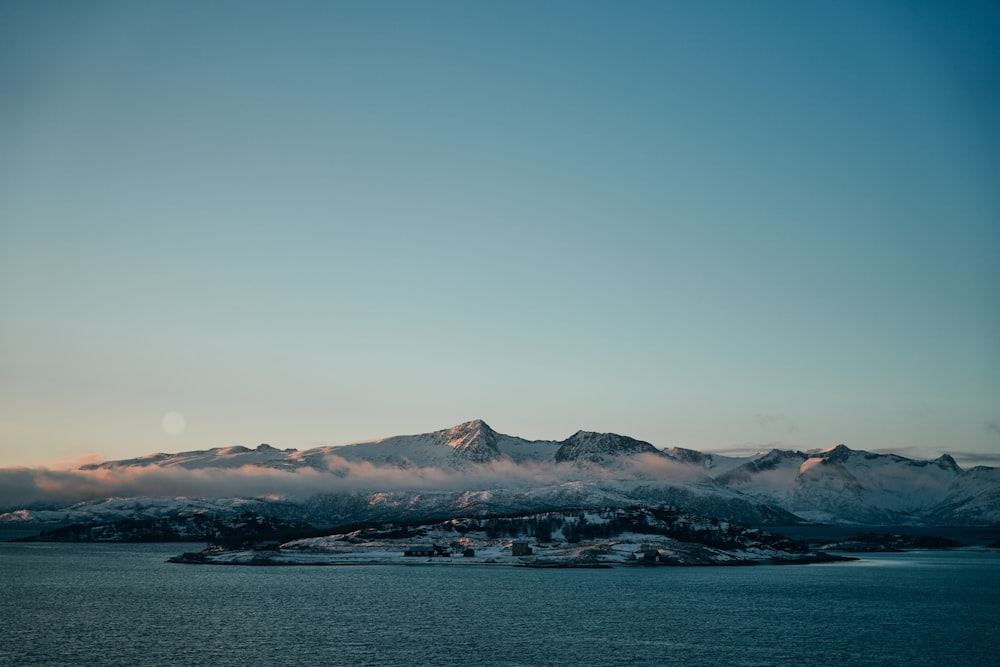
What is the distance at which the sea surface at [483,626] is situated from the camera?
104625mm

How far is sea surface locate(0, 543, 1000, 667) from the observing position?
10462 centimetres

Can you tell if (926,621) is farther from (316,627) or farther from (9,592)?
(9,592)

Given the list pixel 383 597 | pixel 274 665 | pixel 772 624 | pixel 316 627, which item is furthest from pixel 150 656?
pixel 772 624

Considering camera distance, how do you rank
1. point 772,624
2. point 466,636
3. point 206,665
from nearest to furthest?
1. point 206,665
2. point 466,636
3. point 772,624

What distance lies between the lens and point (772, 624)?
136m

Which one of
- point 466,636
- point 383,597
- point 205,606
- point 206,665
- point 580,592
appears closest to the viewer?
point 206,665

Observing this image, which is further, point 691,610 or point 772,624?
point 691,610

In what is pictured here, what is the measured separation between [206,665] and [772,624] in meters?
83.1

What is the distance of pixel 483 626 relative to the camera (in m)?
128

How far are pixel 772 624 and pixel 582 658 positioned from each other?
4607cm

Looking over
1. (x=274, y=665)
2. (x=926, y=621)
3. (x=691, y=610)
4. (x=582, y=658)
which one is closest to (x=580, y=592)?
(x=691, y=610)

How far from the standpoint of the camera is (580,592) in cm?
18088

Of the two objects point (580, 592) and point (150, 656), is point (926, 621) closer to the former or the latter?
point (580, 592)

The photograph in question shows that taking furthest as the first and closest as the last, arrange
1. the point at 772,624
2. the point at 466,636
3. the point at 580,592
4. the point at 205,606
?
the point at 580,592 → the point at 205,606 → the point at 772,624 → the point at 466,636
